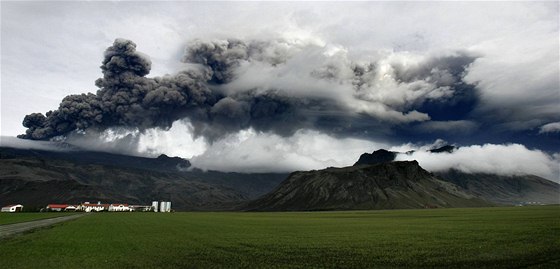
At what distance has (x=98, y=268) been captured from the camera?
32.2 metres

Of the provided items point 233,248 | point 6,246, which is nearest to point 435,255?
point 233,248

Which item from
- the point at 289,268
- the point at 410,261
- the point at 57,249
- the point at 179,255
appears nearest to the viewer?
the point at 289,268

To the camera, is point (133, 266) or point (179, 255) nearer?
point (133, 266)

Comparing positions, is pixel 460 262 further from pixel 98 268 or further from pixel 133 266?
pixel 98 268

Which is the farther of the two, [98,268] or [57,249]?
[57,249]

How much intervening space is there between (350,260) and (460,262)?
8759 millimetres

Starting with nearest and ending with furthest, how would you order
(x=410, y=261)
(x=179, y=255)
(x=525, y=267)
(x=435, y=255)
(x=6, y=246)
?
(x=525, y=267), (x=410, y=261), (x=435, y=255), (x=179, y=255), (x=6, y=246)

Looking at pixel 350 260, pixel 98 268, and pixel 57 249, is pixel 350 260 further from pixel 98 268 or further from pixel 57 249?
pixel 57 249

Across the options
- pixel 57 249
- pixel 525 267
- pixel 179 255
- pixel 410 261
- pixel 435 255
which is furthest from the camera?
pixel 57 249

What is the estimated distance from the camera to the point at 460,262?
33.1 m

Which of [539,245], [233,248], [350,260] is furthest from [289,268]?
[539,245]

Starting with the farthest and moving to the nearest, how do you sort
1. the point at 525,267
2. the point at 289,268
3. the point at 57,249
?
the point at 57,249 < the point at 289,268 < the point at 525,267

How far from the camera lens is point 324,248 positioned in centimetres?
4600

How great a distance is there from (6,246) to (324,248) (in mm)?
36852
